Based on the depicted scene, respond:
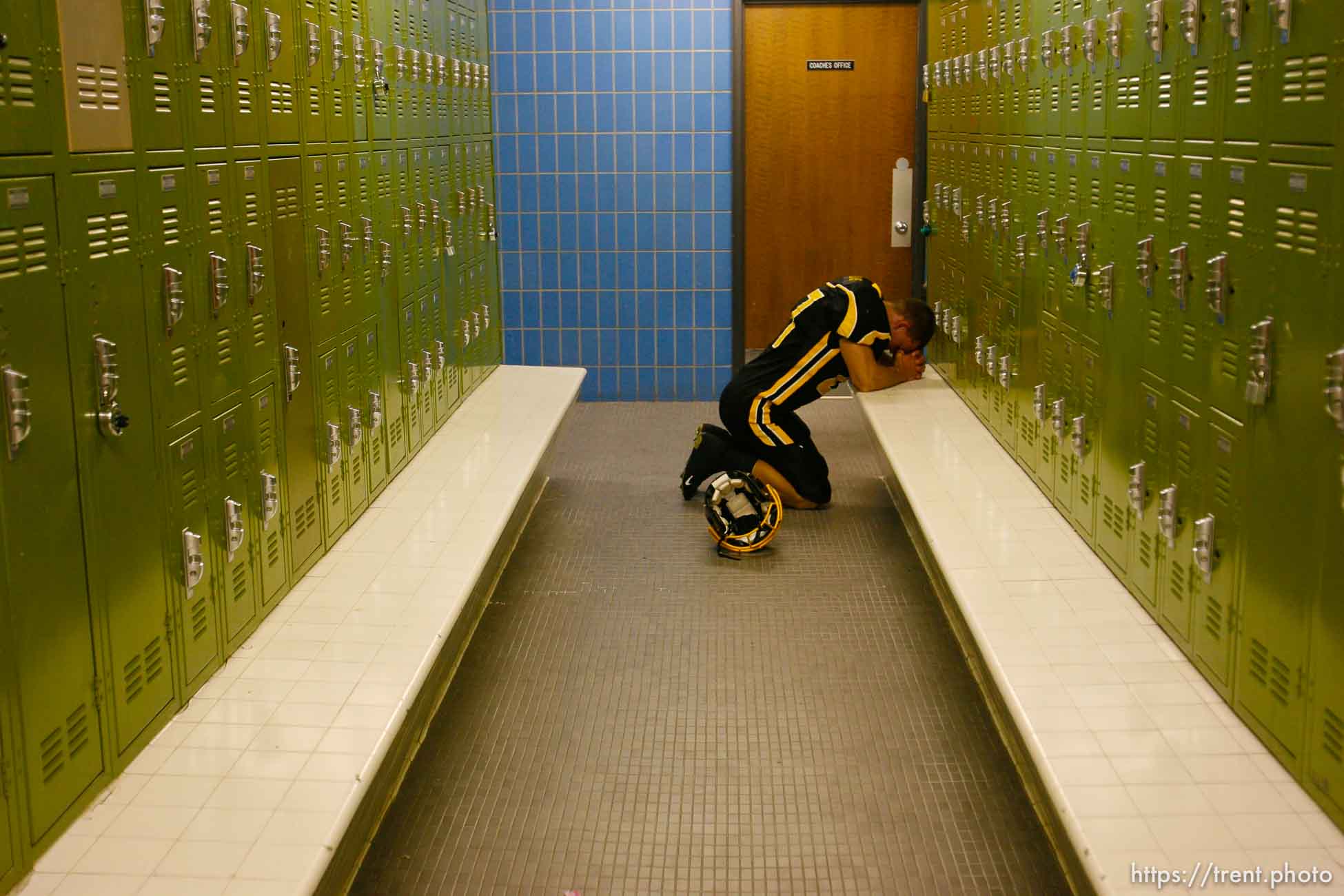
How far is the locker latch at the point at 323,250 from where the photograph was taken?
13.1ft

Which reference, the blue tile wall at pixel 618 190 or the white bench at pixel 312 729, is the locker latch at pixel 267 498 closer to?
the white bench at pixel 312 729

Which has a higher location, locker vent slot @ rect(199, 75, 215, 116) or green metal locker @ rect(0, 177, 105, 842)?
locker vent slot @ rect(199, 75, 215, 116)

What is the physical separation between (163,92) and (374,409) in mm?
1827

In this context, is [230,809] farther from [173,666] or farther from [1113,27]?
[1113,27]

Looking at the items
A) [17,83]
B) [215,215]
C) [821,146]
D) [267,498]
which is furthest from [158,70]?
[821,146]

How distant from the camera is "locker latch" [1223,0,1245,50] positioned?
2803 mm

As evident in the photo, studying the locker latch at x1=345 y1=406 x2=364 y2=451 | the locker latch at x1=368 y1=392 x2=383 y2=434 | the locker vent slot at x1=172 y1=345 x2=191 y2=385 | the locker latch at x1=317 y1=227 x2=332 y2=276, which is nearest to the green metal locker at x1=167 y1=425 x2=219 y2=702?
the locker vent slot at x1=172 y1=345 x2=191 y2=385

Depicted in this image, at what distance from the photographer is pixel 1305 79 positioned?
2500 mm

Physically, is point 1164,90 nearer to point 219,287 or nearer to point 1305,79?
point 1305,79

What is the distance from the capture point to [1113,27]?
3713mm

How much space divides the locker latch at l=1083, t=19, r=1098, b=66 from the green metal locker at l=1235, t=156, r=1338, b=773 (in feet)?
4.65

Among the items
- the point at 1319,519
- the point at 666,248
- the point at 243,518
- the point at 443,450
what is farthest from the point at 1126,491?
the point at 666,248

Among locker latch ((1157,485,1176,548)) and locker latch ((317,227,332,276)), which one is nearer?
locker latch ((1157,485,1176,548))

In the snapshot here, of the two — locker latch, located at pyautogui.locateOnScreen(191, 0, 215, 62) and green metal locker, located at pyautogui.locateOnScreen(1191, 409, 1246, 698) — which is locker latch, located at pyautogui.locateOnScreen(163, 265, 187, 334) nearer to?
locker latch, located at pyautogui.locateOnScreen(191, 0, 215, 62)
